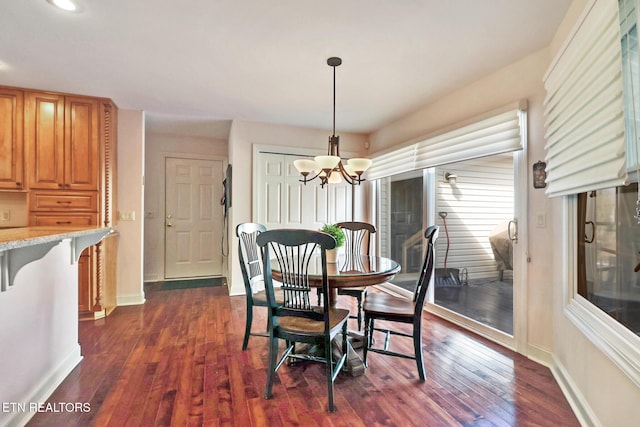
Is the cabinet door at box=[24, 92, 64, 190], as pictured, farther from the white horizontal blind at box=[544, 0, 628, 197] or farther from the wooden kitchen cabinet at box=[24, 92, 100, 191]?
the white horizontal blind at box=[544, 0, 628, 197]

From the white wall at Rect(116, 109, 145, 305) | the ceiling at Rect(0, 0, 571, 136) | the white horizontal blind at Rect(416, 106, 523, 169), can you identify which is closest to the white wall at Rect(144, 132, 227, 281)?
the white wall at Rect(116, 109, 145, 305)

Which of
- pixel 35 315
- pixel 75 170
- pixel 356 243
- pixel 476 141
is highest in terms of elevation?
pixel 476 141

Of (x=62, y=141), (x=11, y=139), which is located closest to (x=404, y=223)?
(x=62, y=141)

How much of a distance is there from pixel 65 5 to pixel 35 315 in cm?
183

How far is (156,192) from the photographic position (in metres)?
4.67

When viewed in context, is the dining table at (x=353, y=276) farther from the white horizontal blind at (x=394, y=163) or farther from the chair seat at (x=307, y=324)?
the white horizontal blind at (x=394, y=163)

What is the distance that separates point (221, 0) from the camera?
171cm

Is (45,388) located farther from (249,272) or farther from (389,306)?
(389,306)

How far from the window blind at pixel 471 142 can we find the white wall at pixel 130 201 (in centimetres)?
321

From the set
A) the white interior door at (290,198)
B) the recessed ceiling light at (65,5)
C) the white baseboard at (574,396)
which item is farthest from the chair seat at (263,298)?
the recessed ceiling light at (65,5)

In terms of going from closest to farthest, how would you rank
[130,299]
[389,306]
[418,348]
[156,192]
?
1. [418,348]
2. [389,306]
3. [130,299]
4. [156,192]

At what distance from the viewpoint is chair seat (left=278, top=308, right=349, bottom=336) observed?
170 cm

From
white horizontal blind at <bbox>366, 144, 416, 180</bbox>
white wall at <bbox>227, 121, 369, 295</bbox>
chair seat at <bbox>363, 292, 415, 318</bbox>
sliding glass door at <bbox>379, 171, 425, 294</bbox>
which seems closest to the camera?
chair seat at <bbox>363, 292, 415, 318</bbox>

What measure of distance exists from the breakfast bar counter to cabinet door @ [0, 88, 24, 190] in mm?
1549
